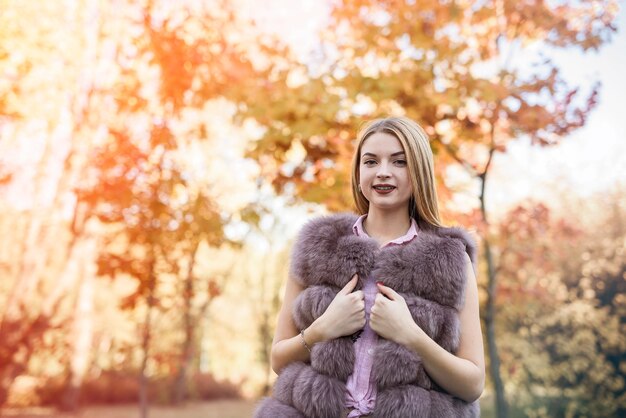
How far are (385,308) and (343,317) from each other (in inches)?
4.7

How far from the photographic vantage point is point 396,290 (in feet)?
5.42

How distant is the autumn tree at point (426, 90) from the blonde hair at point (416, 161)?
9.20 ft

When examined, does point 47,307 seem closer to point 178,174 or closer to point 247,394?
point 178,174

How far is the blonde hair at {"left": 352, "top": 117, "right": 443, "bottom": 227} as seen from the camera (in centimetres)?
172

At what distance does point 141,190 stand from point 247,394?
32.9ft

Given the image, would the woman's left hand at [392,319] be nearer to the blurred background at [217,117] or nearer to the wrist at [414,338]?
Answer: the wrist at [414,338]

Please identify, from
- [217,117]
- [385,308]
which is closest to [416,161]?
[385,308]

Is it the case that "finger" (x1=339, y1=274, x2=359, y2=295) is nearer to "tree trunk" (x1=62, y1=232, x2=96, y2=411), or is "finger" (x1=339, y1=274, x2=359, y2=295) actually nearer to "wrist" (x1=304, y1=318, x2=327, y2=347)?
"wrist" (x1=304, y1=318, x2=327, y2=347)

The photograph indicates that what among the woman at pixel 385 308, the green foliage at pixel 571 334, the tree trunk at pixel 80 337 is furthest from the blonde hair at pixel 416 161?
the green foliage at pixel 571 334

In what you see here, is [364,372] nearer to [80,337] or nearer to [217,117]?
[217,117]

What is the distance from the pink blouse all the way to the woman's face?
25cm

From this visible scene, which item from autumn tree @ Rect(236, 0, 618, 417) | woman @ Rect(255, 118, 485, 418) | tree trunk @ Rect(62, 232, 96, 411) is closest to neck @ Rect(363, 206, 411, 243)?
woman @ Rect(255, 118, 485, 418)

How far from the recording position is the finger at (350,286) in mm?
1661

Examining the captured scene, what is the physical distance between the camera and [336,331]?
5.25 ft
